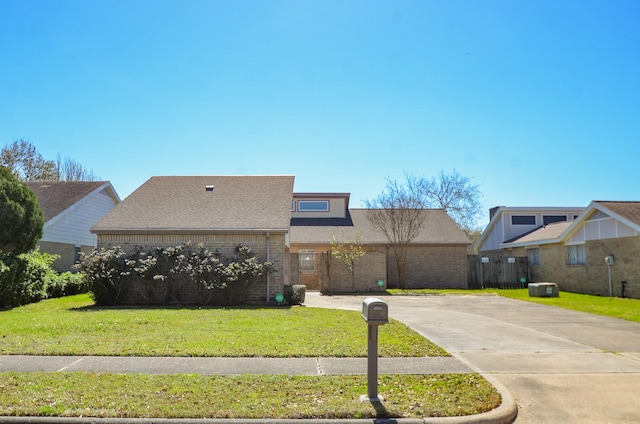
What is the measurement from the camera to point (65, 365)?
23.7 ft

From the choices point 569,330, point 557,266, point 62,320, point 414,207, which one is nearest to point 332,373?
point 569,330

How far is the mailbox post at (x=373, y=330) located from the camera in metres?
5.50

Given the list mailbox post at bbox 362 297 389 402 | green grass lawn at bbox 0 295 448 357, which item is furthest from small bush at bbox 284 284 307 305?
mailbox post at bbox 362 297 389 402

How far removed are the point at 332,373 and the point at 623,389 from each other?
3.69m

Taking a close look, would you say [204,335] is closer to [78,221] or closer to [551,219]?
[78,221]

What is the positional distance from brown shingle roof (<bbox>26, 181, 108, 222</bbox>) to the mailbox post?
2178 centimetres

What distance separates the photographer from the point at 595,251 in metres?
22.1

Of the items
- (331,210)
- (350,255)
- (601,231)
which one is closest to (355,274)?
(350,255)

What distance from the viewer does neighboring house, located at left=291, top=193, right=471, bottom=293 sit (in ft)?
80.8

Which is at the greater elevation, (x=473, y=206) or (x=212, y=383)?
(x=473, y=206)

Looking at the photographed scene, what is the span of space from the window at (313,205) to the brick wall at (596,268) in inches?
506

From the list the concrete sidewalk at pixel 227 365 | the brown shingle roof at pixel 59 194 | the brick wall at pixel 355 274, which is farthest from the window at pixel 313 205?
the concrete sidewalk at pixel 227 365

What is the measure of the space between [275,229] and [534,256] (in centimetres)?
1790

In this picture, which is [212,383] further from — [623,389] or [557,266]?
[557,266]
